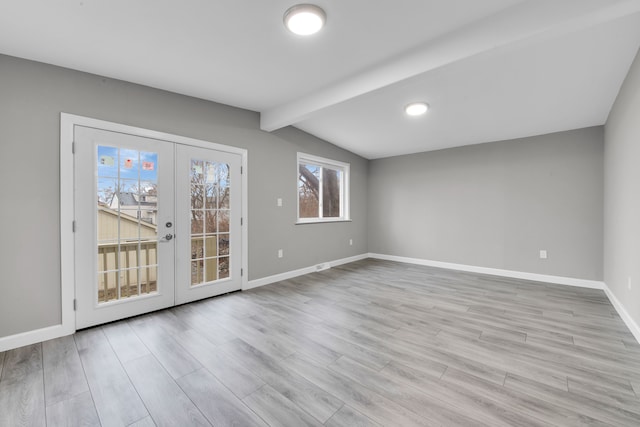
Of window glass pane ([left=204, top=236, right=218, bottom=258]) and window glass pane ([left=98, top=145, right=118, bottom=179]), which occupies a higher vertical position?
window glass pane ([left=98, top=145, right=118, bottom=179])

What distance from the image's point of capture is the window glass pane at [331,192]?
5.66 meters

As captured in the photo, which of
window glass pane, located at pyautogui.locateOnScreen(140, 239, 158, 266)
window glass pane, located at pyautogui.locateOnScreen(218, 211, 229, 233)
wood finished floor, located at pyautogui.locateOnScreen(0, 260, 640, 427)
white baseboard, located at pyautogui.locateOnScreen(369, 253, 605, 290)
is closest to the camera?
wood finished floor, located at pyautogui.locateOnScreen(0, 260, 640, 427)

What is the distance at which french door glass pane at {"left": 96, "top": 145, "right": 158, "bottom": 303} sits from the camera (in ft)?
9.04

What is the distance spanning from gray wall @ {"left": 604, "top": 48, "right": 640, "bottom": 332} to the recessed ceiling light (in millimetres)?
1827

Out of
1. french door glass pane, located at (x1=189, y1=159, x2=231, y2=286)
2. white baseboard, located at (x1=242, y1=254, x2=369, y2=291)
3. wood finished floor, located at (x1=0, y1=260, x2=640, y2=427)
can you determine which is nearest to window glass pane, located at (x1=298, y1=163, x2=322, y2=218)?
white baseboard, located at (x1=242, y1=254, x2=369, y2=291)

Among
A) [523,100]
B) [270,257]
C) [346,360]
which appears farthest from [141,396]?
[523,100]

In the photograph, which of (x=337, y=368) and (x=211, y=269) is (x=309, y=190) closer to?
(x=211, y=269)

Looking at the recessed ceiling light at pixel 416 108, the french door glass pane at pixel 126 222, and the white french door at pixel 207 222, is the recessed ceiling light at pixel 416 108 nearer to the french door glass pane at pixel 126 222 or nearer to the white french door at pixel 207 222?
the white french door at pixel 207 222

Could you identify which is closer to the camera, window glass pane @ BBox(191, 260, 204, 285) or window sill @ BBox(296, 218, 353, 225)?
window glass pane @ BBox(191, 260, 204, 285)

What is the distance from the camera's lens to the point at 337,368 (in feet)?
6.57

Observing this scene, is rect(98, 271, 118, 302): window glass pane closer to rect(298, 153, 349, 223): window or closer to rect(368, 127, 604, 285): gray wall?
rect(298, 153, 349, 223): window

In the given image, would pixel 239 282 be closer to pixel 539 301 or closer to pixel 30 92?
pixel 30 92

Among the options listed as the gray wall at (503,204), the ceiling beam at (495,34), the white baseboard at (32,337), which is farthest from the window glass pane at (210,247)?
the gray wall at (503,204)

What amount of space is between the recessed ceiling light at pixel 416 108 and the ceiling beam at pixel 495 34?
105 centimetres
